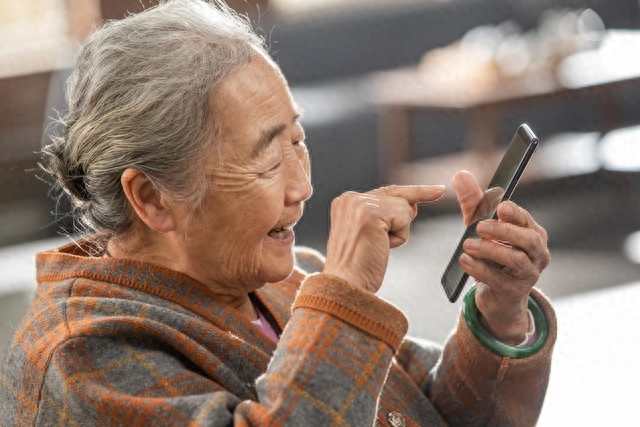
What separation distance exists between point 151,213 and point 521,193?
4.09 meters

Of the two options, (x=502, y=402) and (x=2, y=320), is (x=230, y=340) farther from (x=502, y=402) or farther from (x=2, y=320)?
(x=2, y=320)

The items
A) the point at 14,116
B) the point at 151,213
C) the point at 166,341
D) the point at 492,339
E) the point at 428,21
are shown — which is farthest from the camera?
the point at 428,21

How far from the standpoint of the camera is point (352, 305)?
121 cm

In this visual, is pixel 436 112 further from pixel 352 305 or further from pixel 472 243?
pixel 352 305

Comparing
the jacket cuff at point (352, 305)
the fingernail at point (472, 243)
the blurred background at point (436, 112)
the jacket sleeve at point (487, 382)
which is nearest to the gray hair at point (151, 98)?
the jacket cuff at point (352, 305)

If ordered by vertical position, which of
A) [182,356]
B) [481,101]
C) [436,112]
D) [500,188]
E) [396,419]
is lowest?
[436,112]

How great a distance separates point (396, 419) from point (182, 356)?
1.10 feet

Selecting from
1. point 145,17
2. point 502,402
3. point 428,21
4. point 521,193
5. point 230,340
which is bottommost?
point 521,193

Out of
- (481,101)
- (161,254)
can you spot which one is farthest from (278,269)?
(481,101)

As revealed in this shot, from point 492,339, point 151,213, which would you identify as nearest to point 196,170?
point 151,213

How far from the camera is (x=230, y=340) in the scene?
1.33 m

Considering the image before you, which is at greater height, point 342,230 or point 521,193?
point 342,230

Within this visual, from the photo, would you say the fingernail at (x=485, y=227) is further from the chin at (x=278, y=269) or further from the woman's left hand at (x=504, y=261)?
the chin at (x=278, y=269)

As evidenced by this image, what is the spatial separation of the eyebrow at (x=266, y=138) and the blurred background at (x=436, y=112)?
2.38 meters
